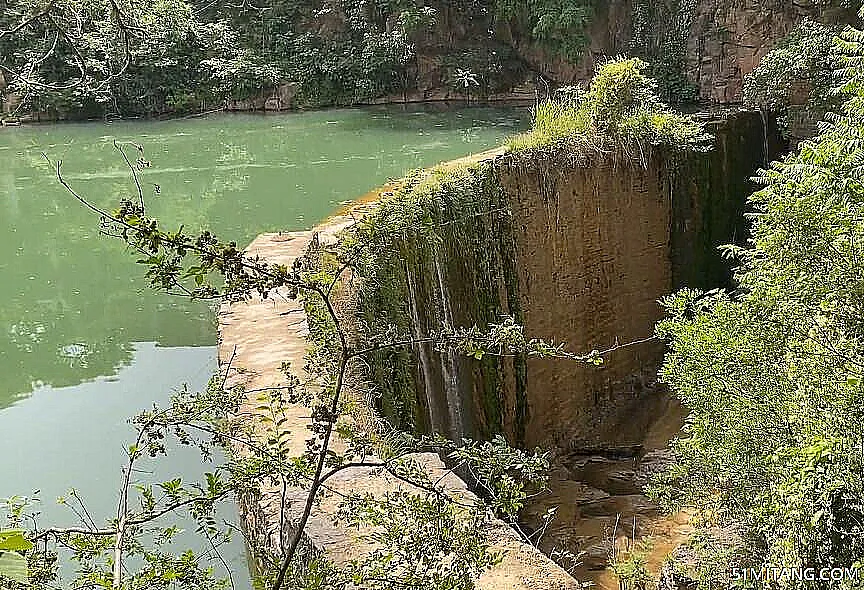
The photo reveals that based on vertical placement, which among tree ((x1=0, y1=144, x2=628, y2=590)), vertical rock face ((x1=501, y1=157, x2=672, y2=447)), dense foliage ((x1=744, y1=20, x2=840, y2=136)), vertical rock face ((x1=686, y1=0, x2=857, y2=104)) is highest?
vertical rock face ((x1=686, y1=0, x2=857, y2=104))

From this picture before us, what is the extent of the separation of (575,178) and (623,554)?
3.17 metres

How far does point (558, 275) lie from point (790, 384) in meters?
3.61

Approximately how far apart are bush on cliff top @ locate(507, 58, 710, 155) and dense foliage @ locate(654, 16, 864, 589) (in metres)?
2.69

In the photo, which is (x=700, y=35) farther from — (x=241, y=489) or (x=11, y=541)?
(x=11, y=541)

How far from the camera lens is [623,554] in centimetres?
562

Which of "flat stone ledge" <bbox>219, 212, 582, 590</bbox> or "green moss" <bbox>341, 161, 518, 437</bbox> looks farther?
"green moss" <bbox>341, 161, 518, 437</bbox>

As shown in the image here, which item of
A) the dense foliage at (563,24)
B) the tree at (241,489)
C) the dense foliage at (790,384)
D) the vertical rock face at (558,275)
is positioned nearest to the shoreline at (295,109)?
the dense foliage at (563,24)

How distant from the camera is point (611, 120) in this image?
25.0 feet

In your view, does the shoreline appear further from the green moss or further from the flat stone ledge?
the flat stone ledge

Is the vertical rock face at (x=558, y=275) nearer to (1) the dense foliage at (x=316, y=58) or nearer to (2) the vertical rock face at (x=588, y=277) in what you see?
(2) the vertical rock face at (x=588, y=277)

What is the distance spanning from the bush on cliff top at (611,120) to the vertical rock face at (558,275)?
18cm

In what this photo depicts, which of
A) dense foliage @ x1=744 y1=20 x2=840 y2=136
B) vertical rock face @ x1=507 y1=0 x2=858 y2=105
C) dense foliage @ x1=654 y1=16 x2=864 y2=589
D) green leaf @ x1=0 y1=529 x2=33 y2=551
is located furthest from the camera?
vertical rock face @ x1=507 y1=0 x2=858 y2=105

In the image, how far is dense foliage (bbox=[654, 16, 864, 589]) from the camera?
321 cm

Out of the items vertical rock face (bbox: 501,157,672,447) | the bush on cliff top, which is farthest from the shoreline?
vertical rock face (bbox: 501,157,672,447)
